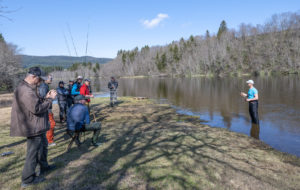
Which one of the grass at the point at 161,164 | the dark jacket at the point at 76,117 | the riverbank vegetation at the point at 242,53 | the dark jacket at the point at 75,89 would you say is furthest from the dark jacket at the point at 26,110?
the riverbank vegetation at the point at 242,53

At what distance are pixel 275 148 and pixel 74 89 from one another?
31.4 feet

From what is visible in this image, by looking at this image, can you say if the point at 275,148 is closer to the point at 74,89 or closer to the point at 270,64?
the point at 74,89

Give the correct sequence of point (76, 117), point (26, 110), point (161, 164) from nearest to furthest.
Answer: point (26, 110), point (161, 164), point (76, 117)

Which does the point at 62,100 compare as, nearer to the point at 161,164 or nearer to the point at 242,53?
the point at 161,164

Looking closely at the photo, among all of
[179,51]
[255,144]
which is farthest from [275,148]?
[179,51]

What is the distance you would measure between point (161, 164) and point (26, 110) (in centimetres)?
336

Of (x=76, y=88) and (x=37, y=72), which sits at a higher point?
(x=37, y=72)

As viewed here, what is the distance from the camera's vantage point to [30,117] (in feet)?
12.6

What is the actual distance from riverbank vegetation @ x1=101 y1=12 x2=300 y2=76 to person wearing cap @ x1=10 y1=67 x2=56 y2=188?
237 ft

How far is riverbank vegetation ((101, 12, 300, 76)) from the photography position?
230 ft

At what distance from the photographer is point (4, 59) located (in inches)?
1334

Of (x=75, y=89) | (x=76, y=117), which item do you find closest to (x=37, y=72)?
(x=76, y=117)

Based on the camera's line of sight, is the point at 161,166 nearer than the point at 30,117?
No

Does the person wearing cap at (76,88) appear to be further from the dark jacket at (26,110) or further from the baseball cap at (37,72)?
the dark jacket at (26,110)
